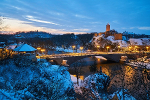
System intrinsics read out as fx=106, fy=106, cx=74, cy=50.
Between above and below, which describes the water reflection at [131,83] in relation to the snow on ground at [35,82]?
below

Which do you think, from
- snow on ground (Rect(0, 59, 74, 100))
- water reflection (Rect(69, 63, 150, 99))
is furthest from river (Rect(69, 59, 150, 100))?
snow on ground (Rect(0, 59, 74, 100))

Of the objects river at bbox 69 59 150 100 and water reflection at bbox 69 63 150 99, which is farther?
water reflection at bbox 69 63 150 99

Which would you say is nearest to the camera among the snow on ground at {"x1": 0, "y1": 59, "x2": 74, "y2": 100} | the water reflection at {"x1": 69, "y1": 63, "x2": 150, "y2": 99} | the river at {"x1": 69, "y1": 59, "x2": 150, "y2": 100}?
the snow on ground at {"x1": 0, "y1": 59, "x2": 74, "y2": 100}

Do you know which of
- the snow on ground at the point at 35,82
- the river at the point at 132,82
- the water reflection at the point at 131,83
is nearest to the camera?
the snow on ground at the point at 35,82

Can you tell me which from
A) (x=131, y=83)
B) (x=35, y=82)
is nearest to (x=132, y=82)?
(x=131, y=83)

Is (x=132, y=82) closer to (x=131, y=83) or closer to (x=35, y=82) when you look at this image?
(x=131, y=83)

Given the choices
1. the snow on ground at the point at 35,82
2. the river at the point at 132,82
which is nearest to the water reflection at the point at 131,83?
the river at the point at 132,82

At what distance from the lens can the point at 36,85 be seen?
11.1 metres

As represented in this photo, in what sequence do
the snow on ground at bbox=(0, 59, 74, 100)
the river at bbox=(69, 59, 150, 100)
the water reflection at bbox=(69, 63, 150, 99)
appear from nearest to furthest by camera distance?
the snow on ground at bbox=(0, 59, 74, 100)
the river at bbox=(69, 59, 150, 100)
the water reflection at bbox=(69, 63, 150, 99)

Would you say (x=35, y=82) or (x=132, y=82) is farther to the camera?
(x=132, y=82)

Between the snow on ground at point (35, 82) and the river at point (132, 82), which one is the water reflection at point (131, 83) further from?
the snow on ground at point (35, 82)

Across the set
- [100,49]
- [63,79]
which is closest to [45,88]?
[63,79]

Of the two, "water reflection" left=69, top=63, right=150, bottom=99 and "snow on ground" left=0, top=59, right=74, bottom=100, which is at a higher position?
"snow on ground" left=0, top=59, right=74, bottom=100

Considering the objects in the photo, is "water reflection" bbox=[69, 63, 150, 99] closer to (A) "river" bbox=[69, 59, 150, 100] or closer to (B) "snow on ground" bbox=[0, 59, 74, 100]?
(A) "river" bbox=[69, 59, 150, 100]
